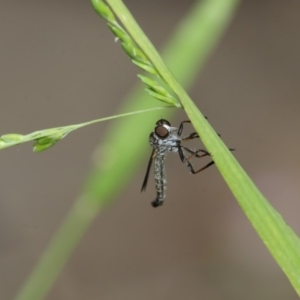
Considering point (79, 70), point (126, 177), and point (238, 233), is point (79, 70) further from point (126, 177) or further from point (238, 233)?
point (126, 177)

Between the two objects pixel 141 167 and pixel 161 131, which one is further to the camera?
pixel 141 167

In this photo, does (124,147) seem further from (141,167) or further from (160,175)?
(141,167)

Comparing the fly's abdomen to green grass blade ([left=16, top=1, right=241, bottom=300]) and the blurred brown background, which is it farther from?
the blurred brown background

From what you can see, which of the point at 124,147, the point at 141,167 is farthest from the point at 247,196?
the point at 141,167

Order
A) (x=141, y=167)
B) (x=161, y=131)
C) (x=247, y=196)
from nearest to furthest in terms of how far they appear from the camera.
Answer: (x=247, y=196)
(x=161, y=131)
(x=141, y=167)

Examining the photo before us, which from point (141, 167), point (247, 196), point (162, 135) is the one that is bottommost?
point (247, 196)

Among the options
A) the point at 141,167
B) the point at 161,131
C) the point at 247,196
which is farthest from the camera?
the point at 141,167

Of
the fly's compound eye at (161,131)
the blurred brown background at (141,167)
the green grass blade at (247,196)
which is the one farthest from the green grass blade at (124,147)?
the blurred brown background at (141,167)

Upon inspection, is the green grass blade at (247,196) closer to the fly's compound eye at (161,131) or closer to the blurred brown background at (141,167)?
the fly's compound eye at (161,131)
